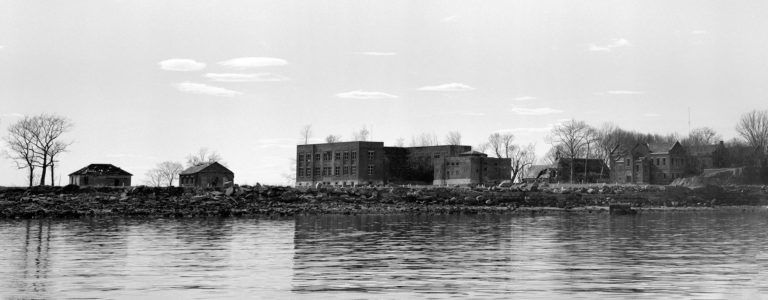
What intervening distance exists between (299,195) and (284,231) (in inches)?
1576

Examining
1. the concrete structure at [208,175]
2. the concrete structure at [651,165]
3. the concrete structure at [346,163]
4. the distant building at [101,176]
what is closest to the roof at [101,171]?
the distant building at [101,176]

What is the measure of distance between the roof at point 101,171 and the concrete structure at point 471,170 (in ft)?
187

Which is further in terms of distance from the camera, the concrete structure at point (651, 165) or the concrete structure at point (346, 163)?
the concrete structure at point (346, 163)

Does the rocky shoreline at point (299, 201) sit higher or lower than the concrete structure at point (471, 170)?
lower

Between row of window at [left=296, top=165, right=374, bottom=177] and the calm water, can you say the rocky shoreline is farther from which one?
row of window at [left=296, top=165, right=374, bottom=177]

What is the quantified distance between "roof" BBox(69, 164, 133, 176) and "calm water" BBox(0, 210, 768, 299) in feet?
262

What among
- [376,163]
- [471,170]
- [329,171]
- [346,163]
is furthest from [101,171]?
[471,170]

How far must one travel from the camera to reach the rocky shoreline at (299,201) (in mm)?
65000

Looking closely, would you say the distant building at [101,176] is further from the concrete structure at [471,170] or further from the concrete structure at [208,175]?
the concrete structure at [471,170]

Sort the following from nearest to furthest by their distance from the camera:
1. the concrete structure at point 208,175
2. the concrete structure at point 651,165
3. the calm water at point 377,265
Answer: the calm water at point 377,265
the concrete structure at point 208,175
the concrete structure at point 651,165

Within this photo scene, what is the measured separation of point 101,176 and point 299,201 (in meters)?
49.9

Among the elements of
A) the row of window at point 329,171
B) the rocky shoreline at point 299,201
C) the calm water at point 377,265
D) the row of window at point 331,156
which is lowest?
the calm water at point 377,265

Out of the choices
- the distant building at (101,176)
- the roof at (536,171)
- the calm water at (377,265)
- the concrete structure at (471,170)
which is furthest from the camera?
the roof at (536,171)

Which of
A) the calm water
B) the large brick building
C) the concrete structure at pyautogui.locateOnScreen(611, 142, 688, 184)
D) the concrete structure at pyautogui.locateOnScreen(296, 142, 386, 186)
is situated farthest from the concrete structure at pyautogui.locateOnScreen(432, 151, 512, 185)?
the calm water
